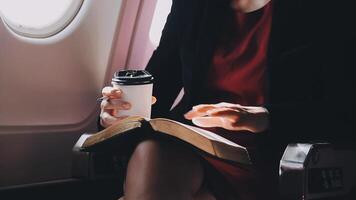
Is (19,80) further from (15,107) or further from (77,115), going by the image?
(77,115)

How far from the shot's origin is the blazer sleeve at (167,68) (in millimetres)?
1500

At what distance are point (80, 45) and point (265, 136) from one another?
0.84 metres

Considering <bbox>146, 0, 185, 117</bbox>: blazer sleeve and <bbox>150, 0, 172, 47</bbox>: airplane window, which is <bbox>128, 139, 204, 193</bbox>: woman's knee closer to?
<bbox>146, 0, 185, 117</bbox>: blazer sleeve

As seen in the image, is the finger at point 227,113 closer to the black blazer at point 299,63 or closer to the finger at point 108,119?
the black blazer at point 299,63

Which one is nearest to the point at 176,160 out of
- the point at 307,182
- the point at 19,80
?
the point at 307,182

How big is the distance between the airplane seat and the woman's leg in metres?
0.18

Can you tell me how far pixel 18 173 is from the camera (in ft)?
5.58

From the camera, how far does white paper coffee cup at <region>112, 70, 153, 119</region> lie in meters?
1.24

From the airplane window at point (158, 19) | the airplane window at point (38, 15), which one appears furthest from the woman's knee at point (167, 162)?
the airplane window at point (158, 19)

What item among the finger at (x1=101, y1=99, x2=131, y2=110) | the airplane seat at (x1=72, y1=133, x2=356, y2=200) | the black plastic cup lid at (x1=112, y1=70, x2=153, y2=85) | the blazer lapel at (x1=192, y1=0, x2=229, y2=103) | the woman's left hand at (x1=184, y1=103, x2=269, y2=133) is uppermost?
the blazer lapel at (x1=192, y1=0, x2=229, y2=103)

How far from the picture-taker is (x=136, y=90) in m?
1.25

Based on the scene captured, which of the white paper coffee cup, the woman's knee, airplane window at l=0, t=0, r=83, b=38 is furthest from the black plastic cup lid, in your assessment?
airplane window at l=0, t=0, r=83, b=38

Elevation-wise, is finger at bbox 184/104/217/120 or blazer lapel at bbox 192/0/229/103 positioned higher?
blazer lapel at bbox 192/0/229/103

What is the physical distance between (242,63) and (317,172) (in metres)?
0.37
